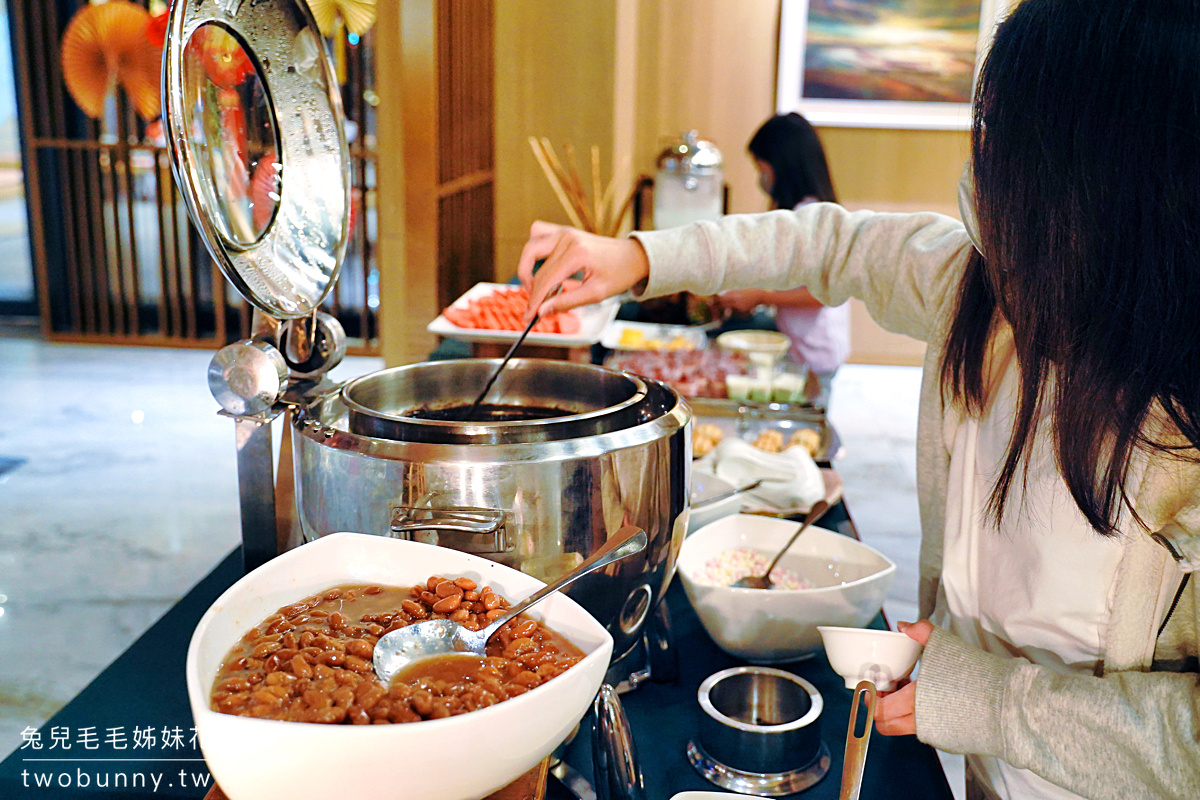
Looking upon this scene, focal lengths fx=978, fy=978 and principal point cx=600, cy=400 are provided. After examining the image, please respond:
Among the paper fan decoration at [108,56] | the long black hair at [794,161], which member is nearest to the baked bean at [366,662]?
the long black hair at [794,161]

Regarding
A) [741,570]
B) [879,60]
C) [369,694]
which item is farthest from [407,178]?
[879,60]

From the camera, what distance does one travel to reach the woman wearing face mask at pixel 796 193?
9.89 feet

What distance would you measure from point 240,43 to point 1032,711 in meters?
0.79

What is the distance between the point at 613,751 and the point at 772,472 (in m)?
0.77

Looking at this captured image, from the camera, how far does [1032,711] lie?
0.71 m

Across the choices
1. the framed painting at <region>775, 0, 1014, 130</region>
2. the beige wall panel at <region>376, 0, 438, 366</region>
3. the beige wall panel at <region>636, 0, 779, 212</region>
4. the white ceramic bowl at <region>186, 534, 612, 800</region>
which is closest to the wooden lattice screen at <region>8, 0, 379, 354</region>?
the beige wall panel at <region>636, 0, 779, 212</region>

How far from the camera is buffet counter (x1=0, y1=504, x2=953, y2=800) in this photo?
2.53 feet

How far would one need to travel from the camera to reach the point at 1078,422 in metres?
0.69

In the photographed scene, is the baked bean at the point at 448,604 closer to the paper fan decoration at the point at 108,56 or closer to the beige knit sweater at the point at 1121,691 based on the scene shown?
the beige knit sweater at the point at 1121,691

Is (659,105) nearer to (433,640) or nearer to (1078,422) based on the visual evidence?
(1078,422)

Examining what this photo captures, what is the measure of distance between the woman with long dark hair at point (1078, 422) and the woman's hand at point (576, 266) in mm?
363

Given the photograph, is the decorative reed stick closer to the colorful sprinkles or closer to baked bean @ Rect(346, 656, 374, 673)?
the colorful sprinkles

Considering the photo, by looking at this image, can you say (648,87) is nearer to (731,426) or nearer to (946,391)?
(731,426)

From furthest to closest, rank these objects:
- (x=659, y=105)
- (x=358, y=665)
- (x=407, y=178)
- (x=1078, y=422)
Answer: (x=659, y=105)
(x=407, y=178)
(x=1078, y=422)
(x=358, y=665)
